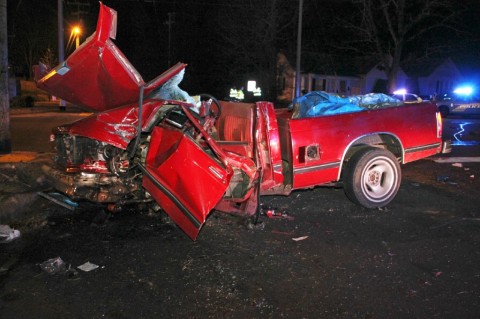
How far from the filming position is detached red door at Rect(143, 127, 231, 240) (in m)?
4.46

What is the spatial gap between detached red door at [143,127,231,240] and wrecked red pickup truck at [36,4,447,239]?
0.03ft

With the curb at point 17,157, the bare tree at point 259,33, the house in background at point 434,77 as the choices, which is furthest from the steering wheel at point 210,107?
the house in background at point 434,77

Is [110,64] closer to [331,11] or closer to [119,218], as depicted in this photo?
[119,218]

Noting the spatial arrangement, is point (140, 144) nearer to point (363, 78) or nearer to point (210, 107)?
point (210, 107)

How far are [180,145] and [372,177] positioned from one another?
2.97 m

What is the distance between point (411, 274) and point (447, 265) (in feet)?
1.59

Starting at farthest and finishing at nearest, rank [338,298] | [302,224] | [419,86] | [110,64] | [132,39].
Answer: [419,86], [132,39], [302,224], [110,64], [338,298]

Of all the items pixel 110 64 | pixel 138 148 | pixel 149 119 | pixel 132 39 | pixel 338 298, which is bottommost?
pixel 338 298

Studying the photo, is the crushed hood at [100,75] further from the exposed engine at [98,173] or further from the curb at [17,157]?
the curb at [17,157]

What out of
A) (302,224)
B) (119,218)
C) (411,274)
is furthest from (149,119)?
A: (411,274)

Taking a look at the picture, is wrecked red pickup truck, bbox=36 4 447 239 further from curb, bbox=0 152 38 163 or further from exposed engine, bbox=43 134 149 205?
curb, bbox=0 152 38 163

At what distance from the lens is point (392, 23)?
113ft

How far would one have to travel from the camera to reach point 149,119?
4902mm

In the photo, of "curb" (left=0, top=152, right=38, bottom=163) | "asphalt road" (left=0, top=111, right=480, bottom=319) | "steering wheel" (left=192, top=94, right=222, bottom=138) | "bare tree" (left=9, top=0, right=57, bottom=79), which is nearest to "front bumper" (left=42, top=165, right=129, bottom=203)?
"asphalt road" (left=0, top=111, right=480, bottom=319)
